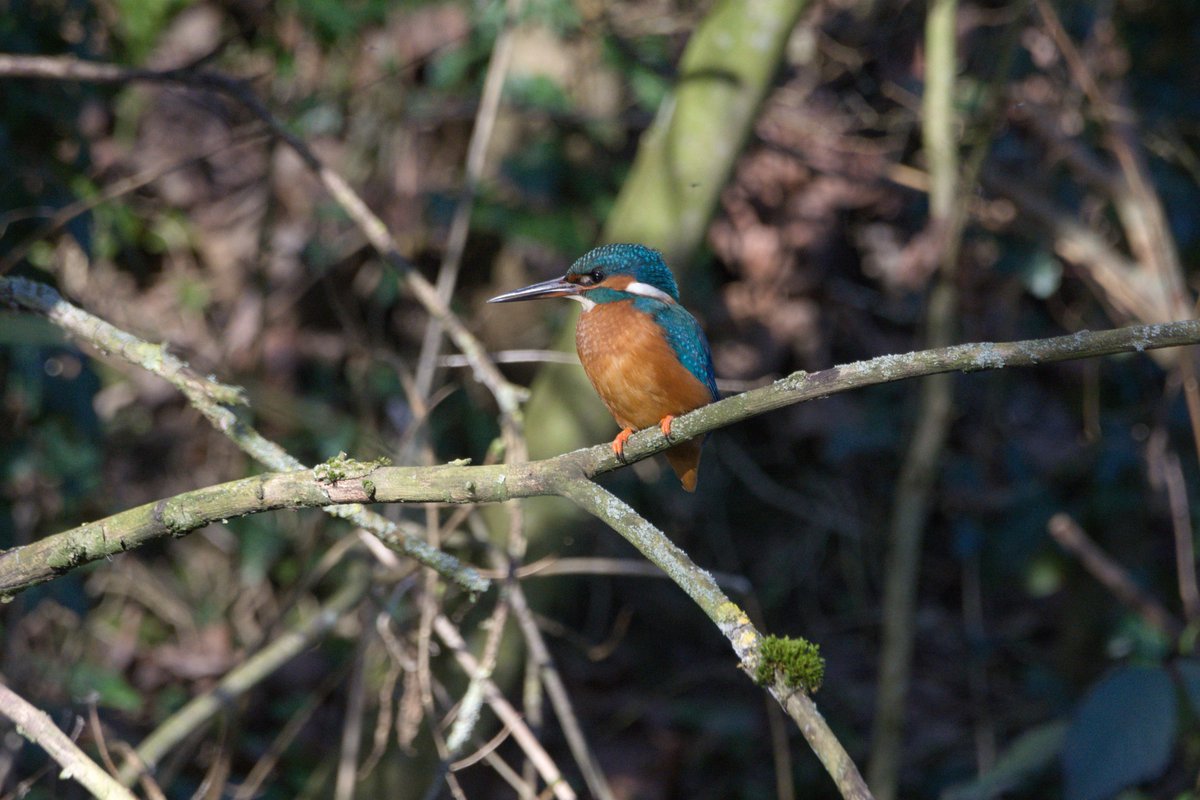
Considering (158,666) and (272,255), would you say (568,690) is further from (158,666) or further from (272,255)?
(272,255)

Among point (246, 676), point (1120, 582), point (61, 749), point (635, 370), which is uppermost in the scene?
point (635, 370)

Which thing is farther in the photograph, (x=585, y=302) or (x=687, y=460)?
(x=585, y=302)

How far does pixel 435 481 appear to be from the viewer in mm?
1636

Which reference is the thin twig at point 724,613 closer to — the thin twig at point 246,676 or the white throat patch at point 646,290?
the white throat patch at point 646,290

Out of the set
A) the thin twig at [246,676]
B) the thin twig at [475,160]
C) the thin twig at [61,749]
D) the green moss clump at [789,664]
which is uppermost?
the thin twig at [475,160]

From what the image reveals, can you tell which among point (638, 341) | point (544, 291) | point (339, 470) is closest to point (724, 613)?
point (339, 470)

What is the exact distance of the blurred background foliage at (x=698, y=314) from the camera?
443 centimetres

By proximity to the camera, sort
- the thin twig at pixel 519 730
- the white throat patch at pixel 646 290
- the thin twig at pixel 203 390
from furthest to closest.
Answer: the white throat patch at pixel 646 290
the thin twig at pixel 519 730
the thin twig at pixel 203 390

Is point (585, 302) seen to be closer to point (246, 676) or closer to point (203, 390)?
point (203, 390)

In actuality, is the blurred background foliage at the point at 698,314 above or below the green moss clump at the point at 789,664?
above

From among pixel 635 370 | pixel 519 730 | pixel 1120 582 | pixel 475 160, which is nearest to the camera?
pixel 519 730

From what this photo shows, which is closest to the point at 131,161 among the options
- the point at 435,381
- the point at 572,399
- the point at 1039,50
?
the point at 435,381

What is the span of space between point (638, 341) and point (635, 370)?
0.10 metres

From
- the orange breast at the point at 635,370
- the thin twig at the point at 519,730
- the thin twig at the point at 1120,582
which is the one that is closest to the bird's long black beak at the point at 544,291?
the orange breast at the point at 635,370
